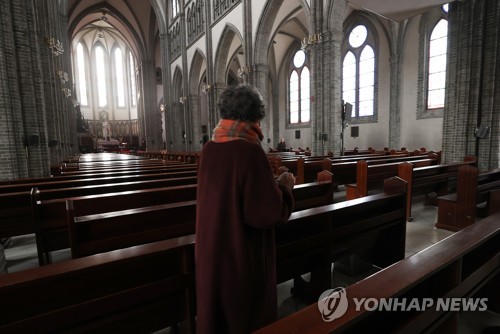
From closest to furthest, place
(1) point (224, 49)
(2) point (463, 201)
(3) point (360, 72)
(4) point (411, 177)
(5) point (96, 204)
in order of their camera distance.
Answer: (5) point (96, 204), (2) point (463, 201), (4) point (411, 177), (3) point (360, 72), (1) point (224, 49)

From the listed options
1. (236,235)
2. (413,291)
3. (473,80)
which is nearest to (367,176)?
(473,80)

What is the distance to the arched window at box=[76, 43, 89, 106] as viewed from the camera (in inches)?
1388

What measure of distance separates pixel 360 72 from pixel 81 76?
34445 millimetres

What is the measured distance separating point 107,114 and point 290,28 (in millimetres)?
27765

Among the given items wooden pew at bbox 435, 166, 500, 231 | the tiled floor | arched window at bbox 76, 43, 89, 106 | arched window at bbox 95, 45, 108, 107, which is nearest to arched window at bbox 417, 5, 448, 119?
the tiled floor

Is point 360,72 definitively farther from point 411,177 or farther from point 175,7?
point 175,7

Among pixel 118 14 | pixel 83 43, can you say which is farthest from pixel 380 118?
pixel 83 43

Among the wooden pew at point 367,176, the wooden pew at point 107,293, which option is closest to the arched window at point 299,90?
the wooden pew at point 367,176

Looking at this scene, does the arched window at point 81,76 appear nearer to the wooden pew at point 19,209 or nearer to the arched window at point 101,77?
the arched window at point 101,77

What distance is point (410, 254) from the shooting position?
3.25 meters

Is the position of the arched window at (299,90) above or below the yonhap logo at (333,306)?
above

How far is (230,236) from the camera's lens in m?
1.34

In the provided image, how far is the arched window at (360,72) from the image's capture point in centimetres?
1570
